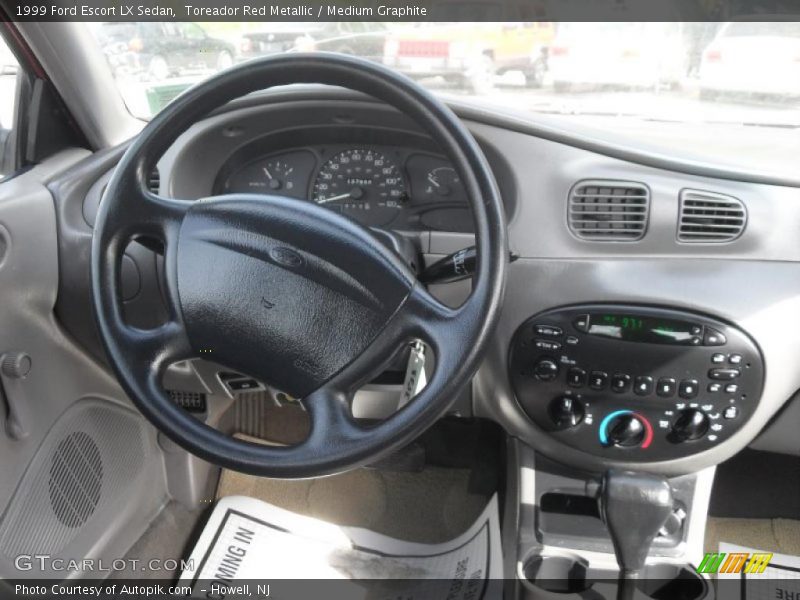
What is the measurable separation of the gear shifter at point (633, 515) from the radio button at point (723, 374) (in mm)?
215

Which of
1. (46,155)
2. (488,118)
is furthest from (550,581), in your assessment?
(46,155)

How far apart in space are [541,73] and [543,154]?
204 millimetres

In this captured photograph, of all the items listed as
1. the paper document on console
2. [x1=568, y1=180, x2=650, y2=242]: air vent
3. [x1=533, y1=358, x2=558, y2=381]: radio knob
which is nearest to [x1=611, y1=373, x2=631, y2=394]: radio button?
[x1=533, y1=358, x2=558, y2=381]: radio knob

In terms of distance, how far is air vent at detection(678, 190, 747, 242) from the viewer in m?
1.31

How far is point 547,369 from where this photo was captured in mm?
1340

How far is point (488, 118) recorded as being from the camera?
1.33 m

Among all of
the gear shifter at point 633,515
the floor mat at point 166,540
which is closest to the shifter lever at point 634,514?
the gear shifter at point 633,515

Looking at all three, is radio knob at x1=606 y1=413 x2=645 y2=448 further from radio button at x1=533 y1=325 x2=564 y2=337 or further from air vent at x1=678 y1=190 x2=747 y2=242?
air vent at x1=678 y1=190 x2=747 y2=242

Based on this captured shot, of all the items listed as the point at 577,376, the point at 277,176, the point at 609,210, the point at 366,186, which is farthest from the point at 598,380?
the point at 277,176

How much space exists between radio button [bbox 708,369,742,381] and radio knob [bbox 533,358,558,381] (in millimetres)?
275

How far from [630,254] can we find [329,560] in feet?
3.36

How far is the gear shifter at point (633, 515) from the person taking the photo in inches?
48.8

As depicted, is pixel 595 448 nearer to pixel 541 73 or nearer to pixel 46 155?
pixel 541 73

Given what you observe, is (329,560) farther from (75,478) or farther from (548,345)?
(548,345)
